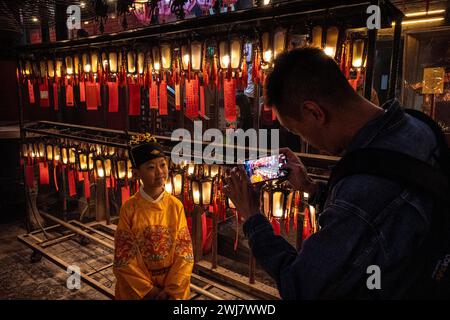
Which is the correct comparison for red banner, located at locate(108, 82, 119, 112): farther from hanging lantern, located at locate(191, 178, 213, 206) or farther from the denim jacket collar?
the denim jacket collar

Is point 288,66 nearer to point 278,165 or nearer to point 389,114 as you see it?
point 389,114

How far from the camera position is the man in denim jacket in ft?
4.89

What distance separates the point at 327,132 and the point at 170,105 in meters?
10.3

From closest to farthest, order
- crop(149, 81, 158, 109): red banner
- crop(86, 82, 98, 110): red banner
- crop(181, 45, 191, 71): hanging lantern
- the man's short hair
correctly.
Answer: the man's short hair, crop(181, 45, 191, 71): hanging lantern, crop(149, 81, 158, 109): red banner, crop(86, 82, 98, 110): red banner

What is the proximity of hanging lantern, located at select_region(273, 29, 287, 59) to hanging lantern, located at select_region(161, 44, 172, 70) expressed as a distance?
2.10 m

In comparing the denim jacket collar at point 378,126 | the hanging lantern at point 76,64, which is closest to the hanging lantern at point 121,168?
the hanging lantern at point 76,64

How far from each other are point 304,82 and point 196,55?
12.2ft

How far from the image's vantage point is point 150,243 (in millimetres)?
4395

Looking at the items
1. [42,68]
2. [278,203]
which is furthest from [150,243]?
[42,68]

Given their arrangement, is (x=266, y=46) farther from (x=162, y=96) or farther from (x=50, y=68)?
(x=50, y=68)

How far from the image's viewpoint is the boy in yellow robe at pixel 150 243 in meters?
4.26

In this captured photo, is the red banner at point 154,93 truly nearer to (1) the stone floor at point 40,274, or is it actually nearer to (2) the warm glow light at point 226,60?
(2) the warm glow light at point 226,60

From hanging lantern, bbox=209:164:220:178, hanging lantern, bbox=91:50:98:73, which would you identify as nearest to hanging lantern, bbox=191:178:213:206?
hanging lantern, bbox=209:164:220:178

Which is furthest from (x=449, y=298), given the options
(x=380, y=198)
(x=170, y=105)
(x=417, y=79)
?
(x=170, y=105)
